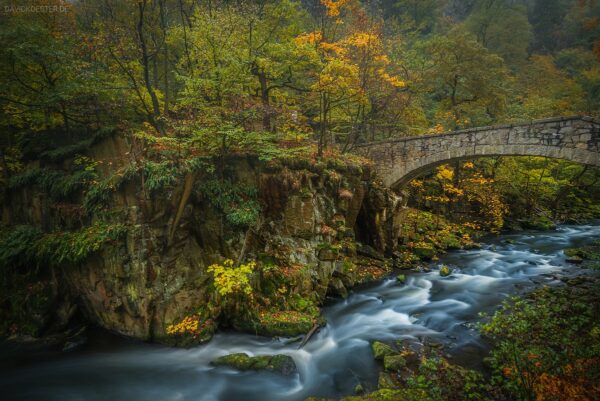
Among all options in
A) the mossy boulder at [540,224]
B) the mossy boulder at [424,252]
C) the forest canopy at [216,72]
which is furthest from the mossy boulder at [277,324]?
the mossy boulder at [540,224]

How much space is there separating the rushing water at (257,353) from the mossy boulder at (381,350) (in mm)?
263

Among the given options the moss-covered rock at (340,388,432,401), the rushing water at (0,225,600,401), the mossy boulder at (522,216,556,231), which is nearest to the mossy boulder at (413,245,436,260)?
the rushing water at (0,225,600,401)

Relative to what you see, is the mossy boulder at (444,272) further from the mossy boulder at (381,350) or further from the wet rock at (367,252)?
the mossy boulder at (381,350)

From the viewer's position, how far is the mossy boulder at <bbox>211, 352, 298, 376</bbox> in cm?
651

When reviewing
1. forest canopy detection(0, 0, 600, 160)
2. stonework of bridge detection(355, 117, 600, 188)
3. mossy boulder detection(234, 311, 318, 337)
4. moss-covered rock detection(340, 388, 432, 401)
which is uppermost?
forest canopy detection(0, 0, 600, 160)

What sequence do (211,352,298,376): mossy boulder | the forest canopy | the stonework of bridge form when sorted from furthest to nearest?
the stonework of bridge
the forest canopy
(211,352,298,376): mossy boulder

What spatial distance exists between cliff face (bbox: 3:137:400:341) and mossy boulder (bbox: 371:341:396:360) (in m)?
2.09

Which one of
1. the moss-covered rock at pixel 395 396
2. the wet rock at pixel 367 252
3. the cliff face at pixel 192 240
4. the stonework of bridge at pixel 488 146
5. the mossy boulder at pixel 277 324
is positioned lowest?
the moss-covered rock at pixel 395 396

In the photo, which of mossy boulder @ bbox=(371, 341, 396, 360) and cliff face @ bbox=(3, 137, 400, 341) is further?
cliff face @ bbox=(3, 137, 400, 341)

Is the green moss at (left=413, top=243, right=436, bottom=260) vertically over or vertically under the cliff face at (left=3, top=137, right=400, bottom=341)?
under

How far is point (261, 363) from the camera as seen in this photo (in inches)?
259

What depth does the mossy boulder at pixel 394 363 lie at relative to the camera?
20.5 ft

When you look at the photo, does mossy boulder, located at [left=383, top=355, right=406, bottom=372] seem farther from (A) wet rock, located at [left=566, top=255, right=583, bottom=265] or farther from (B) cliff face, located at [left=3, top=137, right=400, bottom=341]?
(A) wet rock, located at [left=566, top=255, right=583, bottom=265]

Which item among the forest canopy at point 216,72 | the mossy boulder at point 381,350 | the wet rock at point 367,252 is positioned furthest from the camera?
the wet rock at point 367,252
